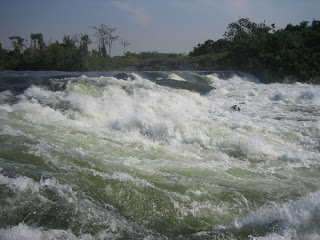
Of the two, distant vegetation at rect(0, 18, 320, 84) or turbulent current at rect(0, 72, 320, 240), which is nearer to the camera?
turbulent current at rect(0, 72, 320, 240)

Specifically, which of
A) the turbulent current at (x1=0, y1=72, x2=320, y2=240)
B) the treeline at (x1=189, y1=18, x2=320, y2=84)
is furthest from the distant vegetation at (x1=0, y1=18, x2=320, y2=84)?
the turbulent current at (x1=0, y1=72, x2=320, y2=240)

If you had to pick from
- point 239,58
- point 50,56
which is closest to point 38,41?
point 50,56

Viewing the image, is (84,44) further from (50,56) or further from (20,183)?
(20,183)

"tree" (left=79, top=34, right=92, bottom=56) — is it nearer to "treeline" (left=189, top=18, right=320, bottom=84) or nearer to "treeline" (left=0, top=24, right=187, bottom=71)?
"treeline" (left=0, top=24, right=187, bottom=71)

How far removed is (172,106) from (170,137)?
2881mm

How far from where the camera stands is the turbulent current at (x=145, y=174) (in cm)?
251

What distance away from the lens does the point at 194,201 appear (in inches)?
117

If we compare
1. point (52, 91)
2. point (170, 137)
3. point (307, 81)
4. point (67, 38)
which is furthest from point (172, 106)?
point (67, 38)

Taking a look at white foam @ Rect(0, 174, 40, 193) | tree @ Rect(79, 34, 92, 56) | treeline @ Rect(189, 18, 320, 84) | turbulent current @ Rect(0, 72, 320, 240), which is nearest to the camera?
turbulent current @ Rect(0, 72, 320, 240)

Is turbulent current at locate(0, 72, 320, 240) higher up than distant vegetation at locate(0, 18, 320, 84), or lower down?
lower down

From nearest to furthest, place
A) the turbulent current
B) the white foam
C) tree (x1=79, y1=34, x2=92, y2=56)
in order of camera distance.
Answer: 1. the turbulent current
2. the white foam
3. tree (x1=79, y1=34, x2=92, y2=56)

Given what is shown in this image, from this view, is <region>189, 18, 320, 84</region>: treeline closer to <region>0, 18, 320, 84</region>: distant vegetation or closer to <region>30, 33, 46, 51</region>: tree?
<region>0, 18, 320, 84</region>: distant vegetation

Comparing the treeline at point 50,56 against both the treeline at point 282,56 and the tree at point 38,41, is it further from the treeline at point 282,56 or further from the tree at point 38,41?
the treeline at point 282,56

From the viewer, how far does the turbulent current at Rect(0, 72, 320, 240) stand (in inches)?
98.9
